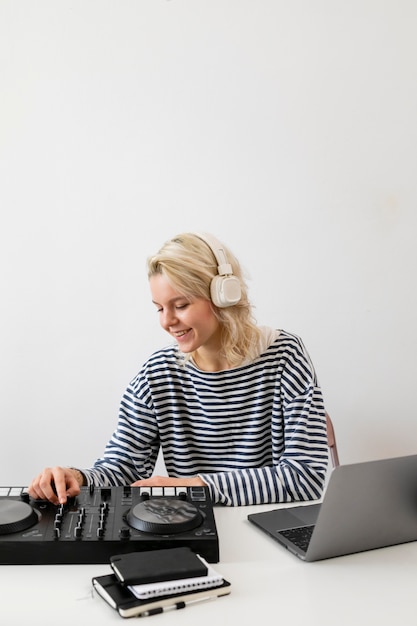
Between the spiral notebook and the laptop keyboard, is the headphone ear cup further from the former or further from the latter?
the spiral notebook

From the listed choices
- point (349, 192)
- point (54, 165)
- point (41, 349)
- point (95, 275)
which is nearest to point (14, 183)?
point (54, 165)

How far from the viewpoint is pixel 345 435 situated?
241cm

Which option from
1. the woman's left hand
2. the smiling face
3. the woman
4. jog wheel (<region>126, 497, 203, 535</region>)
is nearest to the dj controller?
jog wheel (<region>126, 497, 203, 535</region>)

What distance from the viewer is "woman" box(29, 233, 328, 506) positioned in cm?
162

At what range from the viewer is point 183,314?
163 cm

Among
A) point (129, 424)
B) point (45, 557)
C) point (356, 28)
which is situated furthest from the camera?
point (356, 28)

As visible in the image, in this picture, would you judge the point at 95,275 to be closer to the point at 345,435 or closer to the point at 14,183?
the point at 14,183

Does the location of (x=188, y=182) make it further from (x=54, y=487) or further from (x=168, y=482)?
(x=54, y=487)

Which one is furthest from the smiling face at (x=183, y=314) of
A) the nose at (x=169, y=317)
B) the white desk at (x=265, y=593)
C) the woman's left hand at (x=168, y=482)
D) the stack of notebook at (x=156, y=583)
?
the stack of notebook at (x=156, y=583)

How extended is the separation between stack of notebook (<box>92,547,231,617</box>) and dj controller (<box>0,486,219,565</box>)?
0.18 ft

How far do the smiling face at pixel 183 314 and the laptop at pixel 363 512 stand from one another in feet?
1.80

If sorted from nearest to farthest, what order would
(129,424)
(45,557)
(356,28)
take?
(45,557), (129,424), (356,28)

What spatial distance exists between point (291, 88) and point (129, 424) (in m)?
1.23

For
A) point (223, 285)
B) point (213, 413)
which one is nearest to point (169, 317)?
point (223, 285)
